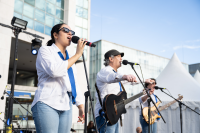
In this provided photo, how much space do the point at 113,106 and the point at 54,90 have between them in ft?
4.64

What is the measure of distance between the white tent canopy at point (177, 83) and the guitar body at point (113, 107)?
459 centimetres

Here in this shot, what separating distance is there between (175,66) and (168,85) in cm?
135

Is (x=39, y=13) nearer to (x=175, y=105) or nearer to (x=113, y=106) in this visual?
(x=175, y=105)

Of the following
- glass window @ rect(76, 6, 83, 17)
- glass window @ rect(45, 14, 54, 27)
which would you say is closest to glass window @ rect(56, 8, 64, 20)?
glass window @ rect(45, 14, 54, 27)

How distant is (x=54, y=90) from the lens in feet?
5.52

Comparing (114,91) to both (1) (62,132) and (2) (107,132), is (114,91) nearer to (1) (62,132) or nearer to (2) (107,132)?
(2) (107,132)

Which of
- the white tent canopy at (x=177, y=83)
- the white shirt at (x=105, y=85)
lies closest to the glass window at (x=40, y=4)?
the white tent canopy at (x=177, y=83)

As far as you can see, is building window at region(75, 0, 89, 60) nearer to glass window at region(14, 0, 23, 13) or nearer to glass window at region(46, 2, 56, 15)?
glass window at region(46, 2, 56, 15)

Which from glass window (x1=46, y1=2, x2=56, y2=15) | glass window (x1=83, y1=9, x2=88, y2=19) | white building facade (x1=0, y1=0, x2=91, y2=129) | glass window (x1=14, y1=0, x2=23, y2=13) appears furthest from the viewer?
glass window (x1=83, y1=9, x2=88, y2=19)

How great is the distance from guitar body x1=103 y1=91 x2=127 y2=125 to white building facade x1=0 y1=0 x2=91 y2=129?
891 centimetres

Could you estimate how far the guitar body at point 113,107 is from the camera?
9.06 ft

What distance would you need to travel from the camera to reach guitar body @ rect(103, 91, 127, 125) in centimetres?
276

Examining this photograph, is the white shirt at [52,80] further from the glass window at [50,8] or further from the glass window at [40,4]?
the glass window at [50,8]

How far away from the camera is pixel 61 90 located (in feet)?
5.67
